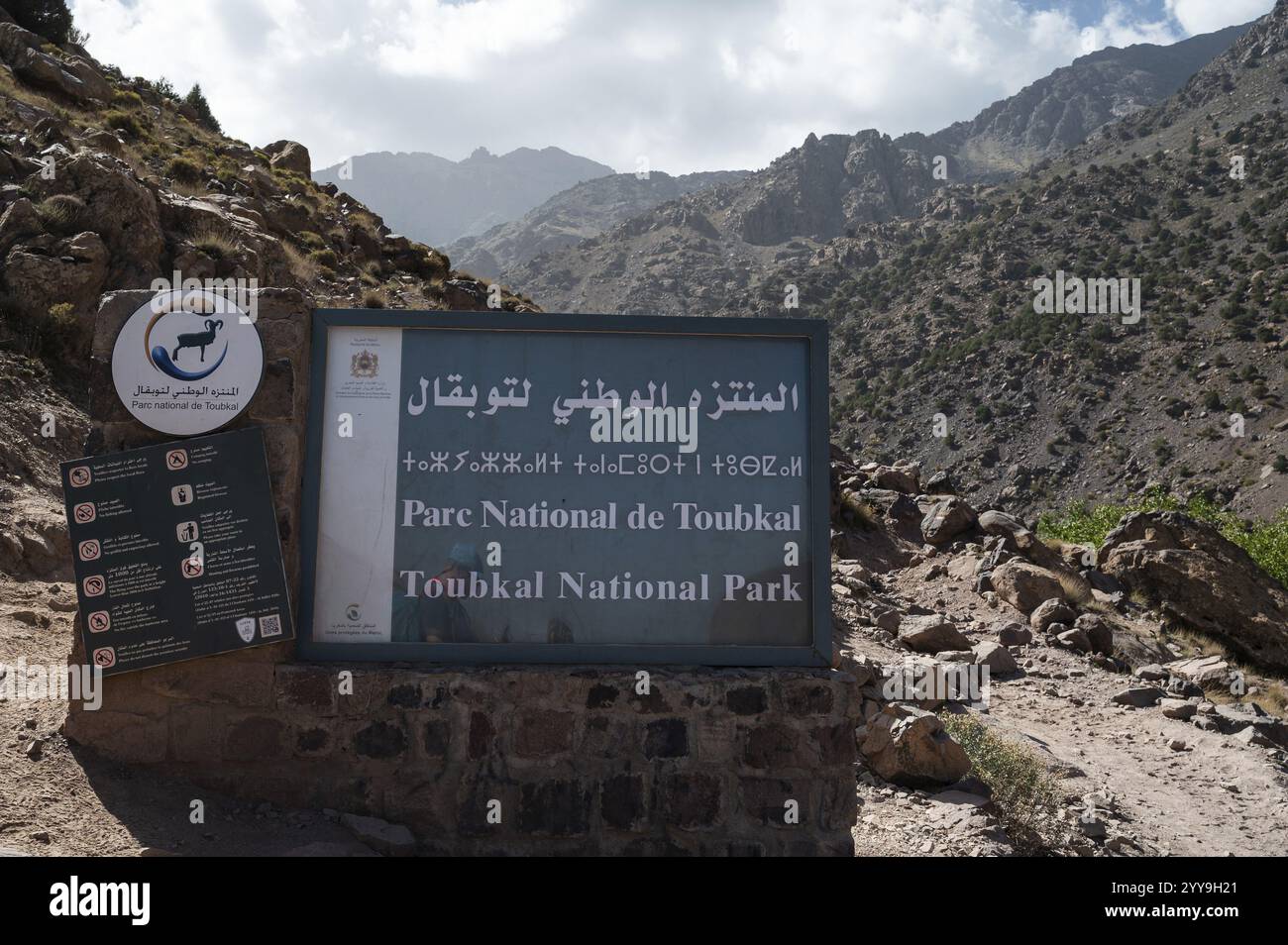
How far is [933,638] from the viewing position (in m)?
10.8

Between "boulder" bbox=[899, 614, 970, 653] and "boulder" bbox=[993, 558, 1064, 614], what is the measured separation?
138 centimetres

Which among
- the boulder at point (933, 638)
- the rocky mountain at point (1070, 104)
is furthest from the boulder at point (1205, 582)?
the rocky mountain at point (1070, 104)

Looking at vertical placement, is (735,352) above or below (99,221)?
below

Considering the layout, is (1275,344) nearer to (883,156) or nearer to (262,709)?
(262,709)

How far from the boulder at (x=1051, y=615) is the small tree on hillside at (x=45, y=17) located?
25.7m

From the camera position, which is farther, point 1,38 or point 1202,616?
point 1,38

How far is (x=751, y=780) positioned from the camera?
4.41 m

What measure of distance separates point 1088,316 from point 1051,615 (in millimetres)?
32605

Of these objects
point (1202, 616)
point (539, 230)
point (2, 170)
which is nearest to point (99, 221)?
point (2, 170)

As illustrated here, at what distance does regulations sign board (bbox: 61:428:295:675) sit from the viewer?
437cm

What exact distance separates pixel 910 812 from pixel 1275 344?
3442cm

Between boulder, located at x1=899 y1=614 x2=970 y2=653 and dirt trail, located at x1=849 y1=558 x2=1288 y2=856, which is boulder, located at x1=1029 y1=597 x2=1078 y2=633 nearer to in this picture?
dirt trail, located at x1=849 y1=558 x2=1288 y2=856

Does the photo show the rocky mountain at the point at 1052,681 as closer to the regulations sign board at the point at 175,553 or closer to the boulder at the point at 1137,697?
the boulder at the point at 1137,697

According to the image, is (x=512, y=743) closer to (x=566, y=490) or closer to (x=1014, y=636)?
(x=566, y=490)
